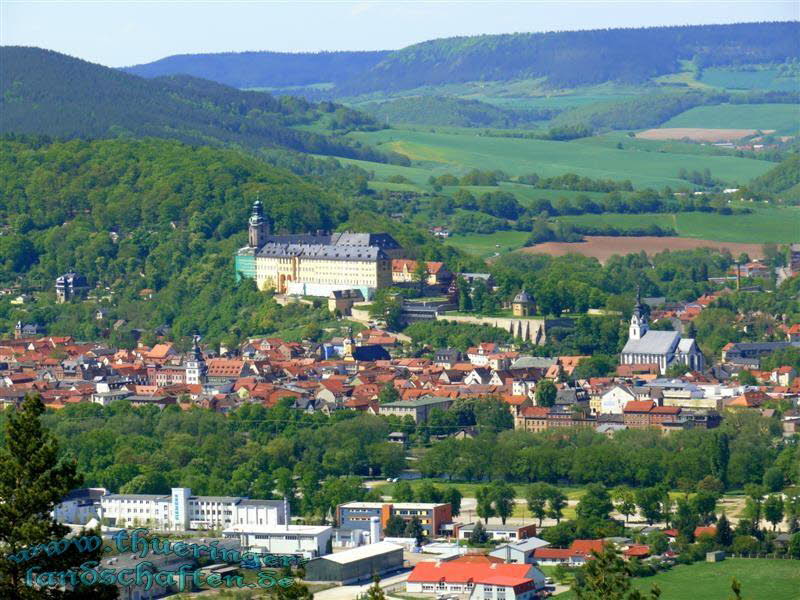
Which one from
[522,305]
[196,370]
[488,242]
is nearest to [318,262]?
[522,305]

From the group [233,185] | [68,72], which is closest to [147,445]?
[233,185]

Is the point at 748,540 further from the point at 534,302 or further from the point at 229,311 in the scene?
the point at 229,311

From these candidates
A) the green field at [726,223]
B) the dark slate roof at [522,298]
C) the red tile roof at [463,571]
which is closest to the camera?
the red tile roof at [463,571]

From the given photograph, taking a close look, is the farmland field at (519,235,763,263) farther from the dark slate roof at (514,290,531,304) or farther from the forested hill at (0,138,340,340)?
the dark slate roof at (514,290,531,304)

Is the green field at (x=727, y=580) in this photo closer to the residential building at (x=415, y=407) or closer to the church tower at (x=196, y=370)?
the residential building at (x=415, y=407)

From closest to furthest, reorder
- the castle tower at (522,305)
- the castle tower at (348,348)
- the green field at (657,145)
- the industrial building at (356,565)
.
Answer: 1. the industrial building at (356,565)
2. the castle tower at (348,348)
3. the castle tower at (522,305)
4. the green field at (657,145)

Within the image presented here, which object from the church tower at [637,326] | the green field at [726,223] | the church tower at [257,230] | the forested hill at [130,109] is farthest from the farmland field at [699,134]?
the church tower at [637,326]
